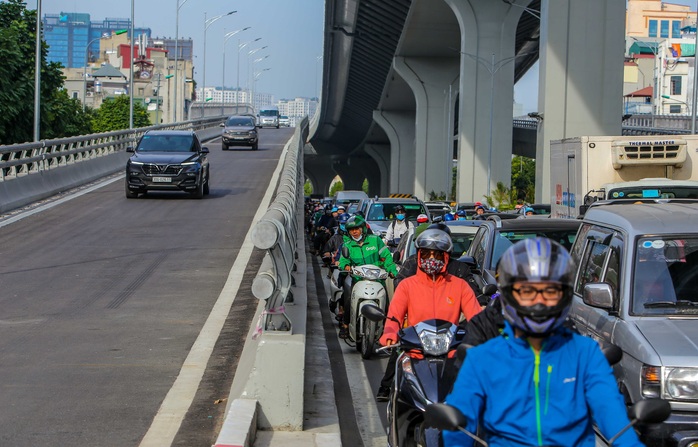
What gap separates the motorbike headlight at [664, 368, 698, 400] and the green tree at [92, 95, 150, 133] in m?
111

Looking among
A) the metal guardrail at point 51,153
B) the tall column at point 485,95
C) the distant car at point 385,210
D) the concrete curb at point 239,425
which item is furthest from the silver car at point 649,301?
the tall column at point 485,95

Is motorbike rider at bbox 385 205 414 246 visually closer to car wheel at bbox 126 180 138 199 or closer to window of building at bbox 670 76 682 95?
car wheel at bbox 126 180 138 199

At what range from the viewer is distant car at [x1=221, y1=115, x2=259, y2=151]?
62344mm

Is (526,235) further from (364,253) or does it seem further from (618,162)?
(618,162)

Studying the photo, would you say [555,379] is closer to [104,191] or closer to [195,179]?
[195,179]

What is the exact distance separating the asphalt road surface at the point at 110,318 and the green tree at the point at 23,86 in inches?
847

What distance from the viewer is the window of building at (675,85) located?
438 ft

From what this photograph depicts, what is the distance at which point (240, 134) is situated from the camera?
204ft

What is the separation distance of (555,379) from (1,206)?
78.5 feet

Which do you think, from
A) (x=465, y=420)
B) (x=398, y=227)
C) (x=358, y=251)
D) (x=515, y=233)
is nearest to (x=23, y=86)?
(x=398, y=227)

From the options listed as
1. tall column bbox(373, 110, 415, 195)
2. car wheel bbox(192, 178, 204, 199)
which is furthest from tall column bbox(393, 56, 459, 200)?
car wheel bbox(192, 178, 204, 199)

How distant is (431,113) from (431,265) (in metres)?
60.3

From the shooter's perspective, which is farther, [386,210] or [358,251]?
[386,210]

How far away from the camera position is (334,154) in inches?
5655
